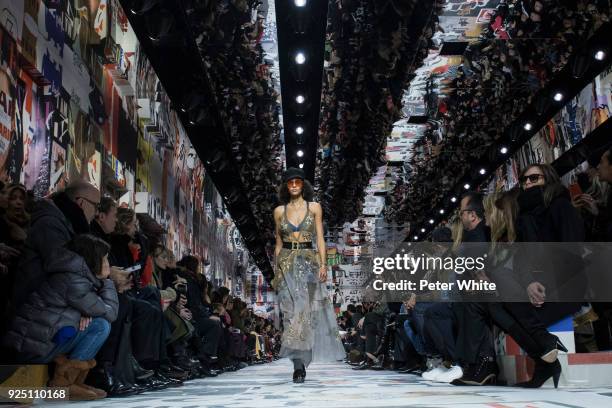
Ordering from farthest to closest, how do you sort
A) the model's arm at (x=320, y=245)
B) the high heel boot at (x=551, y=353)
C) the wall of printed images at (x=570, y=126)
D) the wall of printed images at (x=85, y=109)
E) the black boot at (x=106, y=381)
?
the wall of printed images at (x=570, y=126) < the model's arm at (x=320, y=245) < the wall of printed images at (x=85, y=109) < the black boot at (x=106, y=381) < the high heel boot at (x=551, y=353)

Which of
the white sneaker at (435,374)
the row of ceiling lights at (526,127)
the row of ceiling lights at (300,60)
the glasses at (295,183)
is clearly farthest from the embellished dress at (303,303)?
the row of ceiling lights at (526,127)

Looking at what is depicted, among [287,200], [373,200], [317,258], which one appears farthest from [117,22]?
[373,200]

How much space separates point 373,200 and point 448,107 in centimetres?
615

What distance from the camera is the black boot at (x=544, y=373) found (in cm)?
370

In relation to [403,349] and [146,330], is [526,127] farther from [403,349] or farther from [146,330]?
[146,330]

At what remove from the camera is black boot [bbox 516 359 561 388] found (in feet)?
12.1

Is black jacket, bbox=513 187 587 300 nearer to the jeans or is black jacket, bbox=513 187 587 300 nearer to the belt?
the belt

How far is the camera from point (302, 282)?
516cm

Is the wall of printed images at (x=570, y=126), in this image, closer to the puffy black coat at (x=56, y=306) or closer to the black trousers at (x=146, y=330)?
the black trousers at (x=146, y=330)

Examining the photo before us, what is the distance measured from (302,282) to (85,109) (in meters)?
2.20

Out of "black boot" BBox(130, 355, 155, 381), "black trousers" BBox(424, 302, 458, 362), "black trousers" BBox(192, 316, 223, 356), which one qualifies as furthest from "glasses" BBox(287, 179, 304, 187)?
"black trousers" BBox(192, 316, 223, 356)

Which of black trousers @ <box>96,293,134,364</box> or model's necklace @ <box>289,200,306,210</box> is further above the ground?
model's necklace @ <box>289,200,306,210</box>

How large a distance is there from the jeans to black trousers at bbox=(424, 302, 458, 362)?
289 cm

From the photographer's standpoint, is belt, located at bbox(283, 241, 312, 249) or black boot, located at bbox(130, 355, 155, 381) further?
belt, located at bbox(283, 241, 312, 249)
